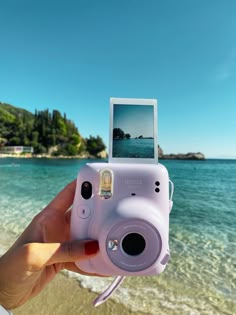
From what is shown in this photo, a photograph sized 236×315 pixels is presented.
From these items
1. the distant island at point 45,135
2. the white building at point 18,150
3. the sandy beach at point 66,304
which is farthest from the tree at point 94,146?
the sandy beach at point 66,304

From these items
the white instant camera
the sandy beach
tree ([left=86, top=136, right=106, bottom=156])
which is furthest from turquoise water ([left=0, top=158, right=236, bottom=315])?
tree ([left=86, top=136, right=106, bottom=156])

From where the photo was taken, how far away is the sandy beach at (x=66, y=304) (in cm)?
265

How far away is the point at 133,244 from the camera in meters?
1.02

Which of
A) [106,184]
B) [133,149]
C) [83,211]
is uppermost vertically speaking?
[133,149]

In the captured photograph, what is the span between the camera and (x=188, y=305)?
9.62 feet

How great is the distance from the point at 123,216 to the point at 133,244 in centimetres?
12

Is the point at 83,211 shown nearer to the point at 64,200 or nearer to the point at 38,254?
the point at 64,200

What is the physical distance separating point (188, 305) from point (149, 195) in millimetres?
2384

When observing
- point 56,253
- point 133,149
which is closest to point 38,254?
point 56,253

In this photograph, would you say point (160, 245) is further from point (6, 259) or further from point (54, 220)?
point (6, 259)

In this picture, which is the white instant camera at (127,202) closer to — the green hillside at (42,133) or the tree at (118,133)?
the tree at (118,133)

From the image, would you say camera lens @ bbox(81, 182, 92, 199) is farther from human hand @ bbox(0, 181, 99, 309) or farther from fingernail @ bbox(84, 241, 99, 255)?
fingernail @ bbox(84, 241, 99, 255)

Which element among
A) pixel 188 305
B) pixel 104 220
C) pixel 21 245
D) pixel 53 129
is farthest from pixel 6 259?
pixel 53 129

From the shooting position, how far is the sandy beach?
8.70 feet
